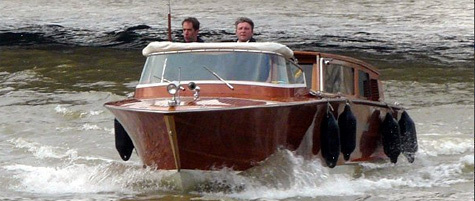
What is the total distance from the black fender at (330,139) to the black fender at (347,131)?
1.07ft

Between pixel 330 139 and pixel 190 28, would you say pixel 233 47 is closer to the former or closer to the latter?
pixel 190 28

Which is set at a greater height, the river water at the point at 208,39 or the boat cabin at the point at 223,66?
the boat cabin at the point at 223,66

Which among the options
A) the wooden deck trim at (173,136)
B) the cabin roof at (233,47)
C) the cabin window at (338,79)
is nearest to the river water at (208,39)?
the wooden deck trim at (173,136)

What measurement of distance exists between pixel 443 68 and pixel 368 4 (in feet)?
32.2

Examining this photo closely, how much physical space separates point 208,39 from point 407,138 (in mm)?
18172

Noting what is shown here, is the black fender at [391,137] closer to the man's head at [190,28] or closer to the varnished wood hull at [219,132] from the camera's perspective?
the varnished wood hull at [219,132]

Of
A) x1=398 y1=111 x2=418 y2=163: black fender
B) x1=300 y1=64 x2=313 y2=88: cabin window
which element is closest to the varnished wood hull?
x1=300 y1=64 x2=313 y2=88: cabin window

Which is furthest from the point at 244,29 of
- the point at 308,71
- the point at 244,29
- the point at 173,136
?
the point at 173,136

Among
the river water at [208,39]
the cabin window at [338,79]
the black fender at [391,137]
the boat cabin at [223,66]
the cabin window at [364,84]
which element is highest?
the boat cabin at [223,66]

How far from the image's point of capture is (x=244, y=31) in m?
13.2

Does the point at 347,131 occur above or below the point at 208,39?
above

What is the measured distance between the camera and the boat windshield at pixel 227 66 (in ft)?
41.2

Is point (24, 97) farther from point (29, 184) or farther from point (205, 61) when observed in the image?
point (205, 61)

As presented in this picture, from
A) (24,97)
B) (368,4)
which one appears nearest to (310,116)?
(24,97)
